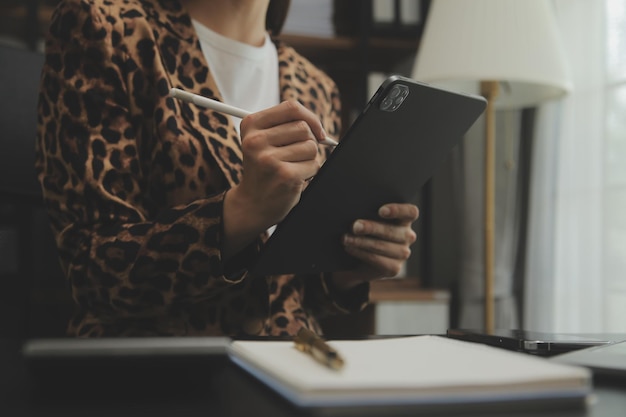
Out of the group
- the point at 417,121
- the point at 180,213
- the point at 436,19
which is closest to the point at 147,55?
the point at 180,213

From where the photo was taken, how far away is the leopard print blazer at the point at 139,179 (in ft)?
2.51

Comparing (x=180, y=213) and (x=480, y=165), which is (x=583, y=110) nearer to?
(x=480, y=165)

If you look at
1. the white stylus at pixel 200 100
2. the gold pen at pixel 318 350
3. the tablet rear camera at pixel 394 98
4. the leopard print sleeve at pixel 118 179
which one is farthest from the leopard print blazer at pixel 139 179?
the gold pen at pixel 318 350

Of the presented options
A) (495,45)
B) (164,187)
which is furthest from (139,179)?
(495,45)

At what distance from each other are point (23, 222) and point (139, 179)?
58 cm

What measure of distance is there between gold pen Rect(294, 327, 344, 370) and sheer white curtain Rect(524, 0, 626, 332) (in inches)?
48.7

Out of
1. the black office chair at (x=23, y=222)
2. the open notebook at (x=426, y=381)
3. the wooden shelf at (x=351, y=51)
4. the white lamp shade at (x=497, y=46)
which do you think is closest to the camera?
the open notebook at (x=426, y=381)

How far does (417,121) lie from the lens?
0.73m

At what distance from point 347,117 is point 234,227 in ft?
4.19

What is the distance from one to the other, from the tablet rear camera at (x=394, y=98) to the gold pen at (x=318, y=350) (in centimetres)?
29

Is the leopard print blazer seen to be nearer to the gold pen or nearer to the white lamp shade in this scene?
the gold pen

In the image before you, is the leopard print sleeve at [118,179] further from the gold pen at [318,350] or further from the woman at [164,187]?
the gold pen at [318,350]

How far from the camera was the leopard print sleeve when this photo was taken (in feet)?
2.49

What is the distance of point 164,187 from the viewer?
87 cm
